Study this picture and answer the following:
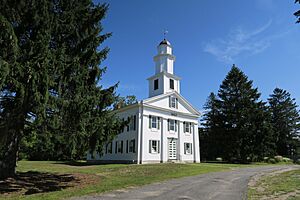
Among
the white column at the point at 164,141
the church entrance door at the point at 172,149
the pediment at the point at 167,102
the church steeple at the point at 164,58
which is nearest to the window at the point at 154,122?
the white column at the point at 164,141

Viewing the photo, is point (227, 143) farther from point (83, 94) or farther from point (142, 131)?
point (83, 94)

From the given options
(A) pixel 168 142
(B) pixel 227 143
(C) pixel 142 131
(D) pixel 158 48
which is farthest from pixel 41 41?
(B) pixel 227 143

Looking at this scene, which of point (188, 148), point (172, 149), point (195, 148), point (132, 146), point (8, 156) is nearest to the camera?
point (8, 156)

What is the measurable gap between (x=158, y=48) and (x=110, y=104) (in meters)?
20.7

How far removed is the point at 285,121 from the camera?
181ft

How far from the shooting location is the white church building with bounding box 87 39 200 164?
27.3 meters

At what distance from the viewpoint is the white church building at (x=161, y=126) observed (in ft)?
89.5

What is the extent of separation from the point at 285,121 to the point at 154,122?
3993cm

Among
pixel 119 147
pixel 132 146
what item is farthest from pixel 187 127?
pixel 119 147

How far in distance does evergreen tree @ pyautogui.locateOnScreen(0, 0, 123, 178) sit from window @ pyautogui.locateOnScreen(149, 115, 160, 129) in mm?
14376

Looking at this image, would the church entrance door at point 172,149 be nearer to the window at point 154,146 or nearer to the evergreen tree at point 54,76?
the window at point 154,146

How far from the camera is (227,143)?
37.8m

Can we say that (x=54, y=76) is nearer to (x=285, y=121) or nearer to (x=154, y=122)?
(x=154, y=122)

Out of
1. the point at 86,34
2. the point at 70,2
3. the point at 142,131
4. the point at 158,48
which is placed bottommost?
the point at 142,131
